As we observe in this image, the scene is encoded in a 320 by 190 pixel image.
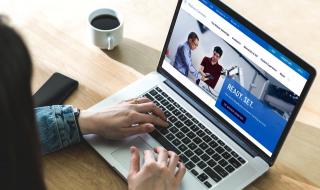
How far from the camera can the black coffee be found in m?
1.41

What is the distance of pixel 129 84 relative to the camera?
1.36 metres

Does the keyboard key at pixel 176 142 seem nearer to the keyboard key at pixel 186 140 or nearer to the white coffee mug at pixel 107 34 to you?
the keyboard key at pixel 186 140

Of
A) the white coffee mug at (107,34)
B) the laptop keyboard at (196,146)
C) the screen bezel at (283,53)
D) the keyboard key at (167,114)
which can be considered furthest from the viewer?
the white coffee mug at (107,34)

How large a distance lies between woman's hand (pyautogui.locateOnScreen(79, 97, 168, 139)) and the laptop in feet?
0.07

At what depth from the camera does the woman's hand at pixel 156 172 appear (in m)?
1.13

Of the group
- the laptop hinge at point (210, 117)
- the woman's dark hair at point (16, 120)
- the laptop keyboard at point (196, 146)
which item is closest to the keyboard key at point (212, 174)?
the laptop keyboard at point (196, 146)

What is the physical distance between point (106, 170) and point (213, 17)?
402 millimetres

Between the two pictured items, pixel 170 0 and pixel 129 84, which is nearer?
pixel 129 84

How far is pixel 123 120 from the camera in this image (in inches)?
48.4

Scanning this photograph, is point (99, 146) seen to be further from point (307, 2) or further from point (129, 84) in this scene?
point (307, 2)

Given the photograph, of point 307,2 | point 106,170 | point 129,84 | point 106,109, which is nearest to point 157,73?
point 129,84

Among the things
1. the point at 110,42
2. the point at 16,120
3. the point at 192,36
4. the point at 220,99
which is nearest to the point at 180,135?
the point at 220,99

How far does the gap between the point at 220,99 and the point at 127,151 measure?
24 cm

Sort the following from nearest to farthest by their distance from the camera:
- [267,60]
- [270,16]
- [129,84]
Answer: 1. [267,60]
2. [129,84]
3. [270,16]
